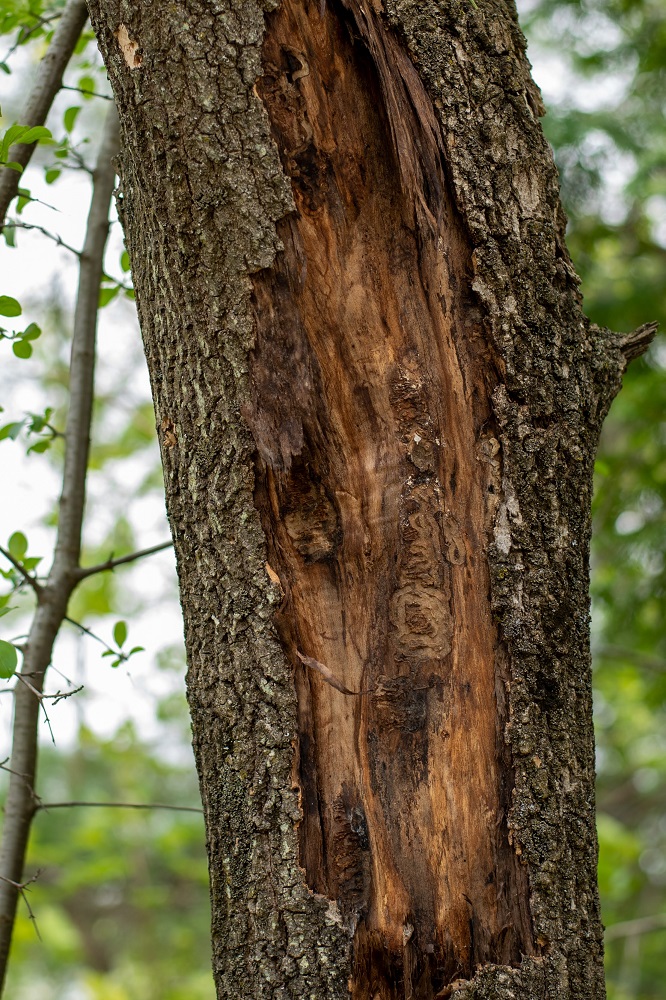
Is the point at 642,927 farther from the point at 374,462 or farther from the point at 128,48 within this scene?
the point at 128,48

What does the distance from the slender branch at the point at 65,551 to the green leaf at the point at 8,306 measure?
1.84 ft

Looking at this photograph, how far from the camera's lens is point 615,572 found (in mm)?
4820

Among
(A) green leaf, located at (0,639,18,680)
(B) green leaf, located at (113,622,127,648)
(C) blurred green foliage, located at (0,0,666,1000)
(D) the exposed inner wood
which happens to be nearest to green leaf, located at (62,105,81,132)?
(C) blurred green foliage, located at (0,0,666,1000)

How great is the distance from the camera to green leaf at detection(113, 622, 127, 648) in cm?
181

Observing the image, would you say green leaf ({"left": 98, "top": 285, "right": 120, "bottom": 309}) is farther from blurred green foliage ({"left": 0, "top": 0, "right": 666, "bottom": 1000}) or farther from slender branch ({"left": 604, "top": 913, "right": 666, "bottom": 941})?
slender branch ({"left": 604, "top": 913, "right": 666, "bottom": 941})

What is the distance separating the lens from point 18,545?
185 cm

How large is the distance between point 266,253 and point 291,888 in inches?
39.4

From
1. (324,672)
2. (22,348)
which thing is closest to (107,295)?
(22,348)

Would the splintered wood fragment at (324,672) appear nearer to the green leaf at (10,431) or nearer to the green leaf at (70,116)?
the green leaf at (10,431)

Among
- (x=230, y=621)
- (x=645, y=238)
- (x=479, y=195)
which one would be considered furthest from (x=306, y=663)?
(x=645, y=238)

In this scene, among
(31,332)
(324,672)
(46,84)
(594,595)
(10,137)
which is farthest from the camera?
(594,595)

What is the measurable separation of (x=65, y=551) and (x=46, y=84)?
44.8 inches

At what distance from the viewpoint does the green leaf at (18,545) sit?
1834 millimetres

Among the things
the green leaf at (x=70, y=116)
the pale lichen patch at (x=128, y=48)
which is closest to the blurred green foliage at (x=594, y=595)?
the green leaf at (x=70, y=116)
